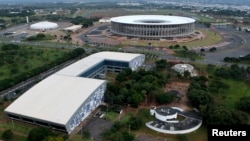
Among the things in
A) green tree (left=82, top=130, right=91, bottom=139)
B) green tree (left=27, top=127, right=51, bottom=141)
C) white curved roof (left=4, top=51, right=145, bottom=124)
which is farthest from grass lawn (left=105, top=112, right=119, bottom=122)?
green tree (left=27, top=127, right=51, bottom=141)

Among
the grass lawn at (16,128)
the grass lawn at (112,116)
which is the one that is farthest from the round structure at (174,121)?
the grass lawn at (16,128)

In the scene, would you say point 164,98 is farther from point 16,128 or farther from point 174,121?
point 16,128

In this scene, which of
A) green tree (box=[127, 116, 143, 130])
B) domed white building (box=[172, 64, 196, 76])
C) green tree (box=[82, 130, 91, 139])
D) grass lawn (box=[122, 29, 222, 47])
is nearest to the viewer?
green tree (box=[82, 130, 91, 139])

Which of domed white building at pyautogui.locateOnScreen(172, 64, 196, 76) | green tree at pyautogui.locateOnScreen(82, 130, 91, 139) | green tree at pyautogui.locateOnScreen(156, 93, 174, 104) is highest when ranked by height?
domed white building at pyautogui.locateOnScreen(172, 64, 196, 76)

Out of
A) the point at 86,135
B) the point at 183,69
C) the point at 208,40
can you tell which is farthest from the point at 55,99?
the point at 208,40

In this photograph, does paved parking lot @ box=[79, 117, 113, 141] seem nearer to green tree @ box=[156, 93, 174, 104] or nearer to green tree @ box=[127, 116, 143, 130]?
green tree @ box=[127, 116, 143, 130]

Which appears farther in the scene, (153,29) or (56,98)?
(153,29)

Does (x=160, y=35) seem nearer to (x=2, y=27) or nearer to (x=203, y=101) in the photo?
(x=203, y=101)

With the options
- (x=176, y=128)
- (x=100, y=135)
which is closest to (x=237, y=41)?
(x=176, y=128)

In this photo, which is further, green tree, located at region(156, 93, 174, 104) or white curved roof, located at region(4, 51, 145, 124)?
green tree, located at region(156, 93, 174, 104)
